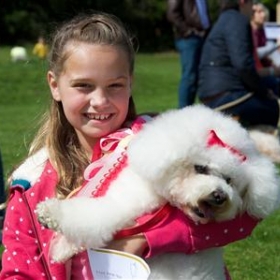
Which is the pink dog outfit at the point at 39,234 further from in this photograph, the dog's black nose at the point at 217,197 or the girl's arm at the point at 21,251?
the dog's black nose at the point at 217,197

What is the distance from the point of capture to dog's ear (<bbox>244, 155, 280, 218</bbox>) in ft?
7.03

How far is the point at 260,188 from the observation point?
2.15m

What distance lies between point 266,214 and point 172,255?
0.28m

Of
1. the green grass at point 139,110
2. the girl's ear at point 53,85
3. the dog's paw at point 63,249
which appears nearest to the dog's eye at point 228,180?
the dog's paw at point 63,249

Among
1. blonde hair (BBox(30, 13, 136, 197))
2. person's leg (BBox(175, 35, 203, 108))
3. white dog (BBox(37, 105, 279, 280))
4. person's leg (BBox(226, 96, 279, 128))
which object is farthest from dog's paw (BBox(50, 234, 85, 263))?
person's leg (BBox(175, 35, 203, 108))

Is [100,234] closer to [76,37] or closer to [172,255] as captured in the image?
[172,255]

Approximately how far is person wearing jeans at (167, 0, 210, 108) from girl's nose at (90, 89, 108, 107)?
8.94 meters

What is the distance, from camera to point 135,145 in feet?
7.00

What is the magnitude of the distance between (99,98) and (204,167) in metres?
0.48

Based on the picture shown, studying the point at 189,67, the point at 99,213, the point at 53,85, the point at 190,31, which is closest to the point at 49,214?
the point at 99,213

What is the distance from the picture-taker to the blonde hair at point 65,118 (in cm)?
246

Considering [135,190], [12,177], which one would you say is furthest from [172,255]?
[12,177]

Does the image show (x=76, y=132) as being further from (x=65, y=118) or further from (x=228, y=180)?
(x=228, y=180)

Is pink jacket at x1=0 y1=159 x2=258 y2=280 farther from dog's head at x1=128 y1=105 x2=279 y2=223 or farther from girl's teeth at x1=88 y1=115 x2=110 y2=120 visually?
girl's teeth at x1=88 y1=115 x2=110 y2=120
